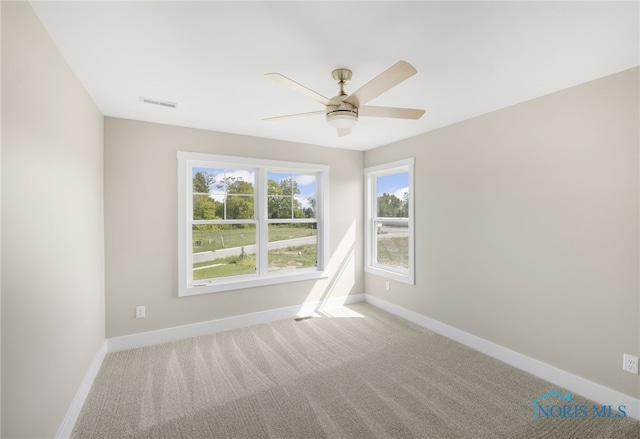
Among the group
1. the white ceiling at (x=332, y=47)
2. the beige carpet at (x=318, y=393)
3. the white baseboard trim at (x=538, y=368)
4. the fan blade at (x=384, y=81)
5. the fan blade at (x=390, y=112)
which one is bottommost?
the beige carpet at (x=318, y=393)

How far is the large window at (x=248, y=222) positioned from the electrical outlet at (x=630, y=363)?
3096mm

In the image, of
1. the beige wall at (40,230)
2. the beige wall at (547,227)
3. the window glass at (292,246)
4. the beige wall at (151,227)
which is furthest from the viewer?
the window glass at (292,246)

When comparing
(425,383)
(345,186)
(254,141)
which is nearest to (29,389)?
(425,383)

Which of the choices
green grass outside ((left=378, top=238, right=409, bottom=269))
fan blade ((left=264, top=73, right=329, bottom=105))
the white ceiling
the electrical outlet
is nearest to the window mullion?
the white ceiling

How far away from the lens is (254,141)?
12.4 ft

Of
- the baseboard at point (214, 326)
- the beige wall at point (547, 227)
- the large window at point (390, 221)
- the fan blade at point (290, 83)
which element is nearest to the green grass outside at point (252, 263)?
the baseboard at point (214, 326)

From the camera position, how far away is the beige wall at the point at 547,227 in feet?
6.88

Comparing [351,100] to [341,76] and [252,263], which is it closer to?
[341,76]

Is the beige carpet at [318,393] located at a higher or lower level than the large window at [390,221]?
lower

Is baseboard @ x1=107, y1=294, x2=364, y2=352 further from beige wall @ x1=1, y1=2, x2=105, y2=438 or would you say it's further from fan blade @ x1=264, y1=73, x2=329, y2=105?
fan blade @ x1=264, y1=73, x2=329, y2=105

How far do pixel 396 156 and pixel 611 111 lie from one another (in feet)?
7.29

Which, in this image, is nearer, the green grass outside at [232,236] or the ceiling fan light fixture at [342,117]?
the ceiling fan light fixture at [342,117]

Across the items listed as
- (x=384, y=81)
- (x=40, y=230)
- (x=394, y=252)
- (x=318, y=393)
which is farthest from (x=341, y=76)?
(x=394, y=252)

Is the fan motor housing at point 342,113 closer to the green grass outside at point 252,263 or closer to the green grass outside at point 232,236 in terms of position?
the green grass outside at point 232,236
